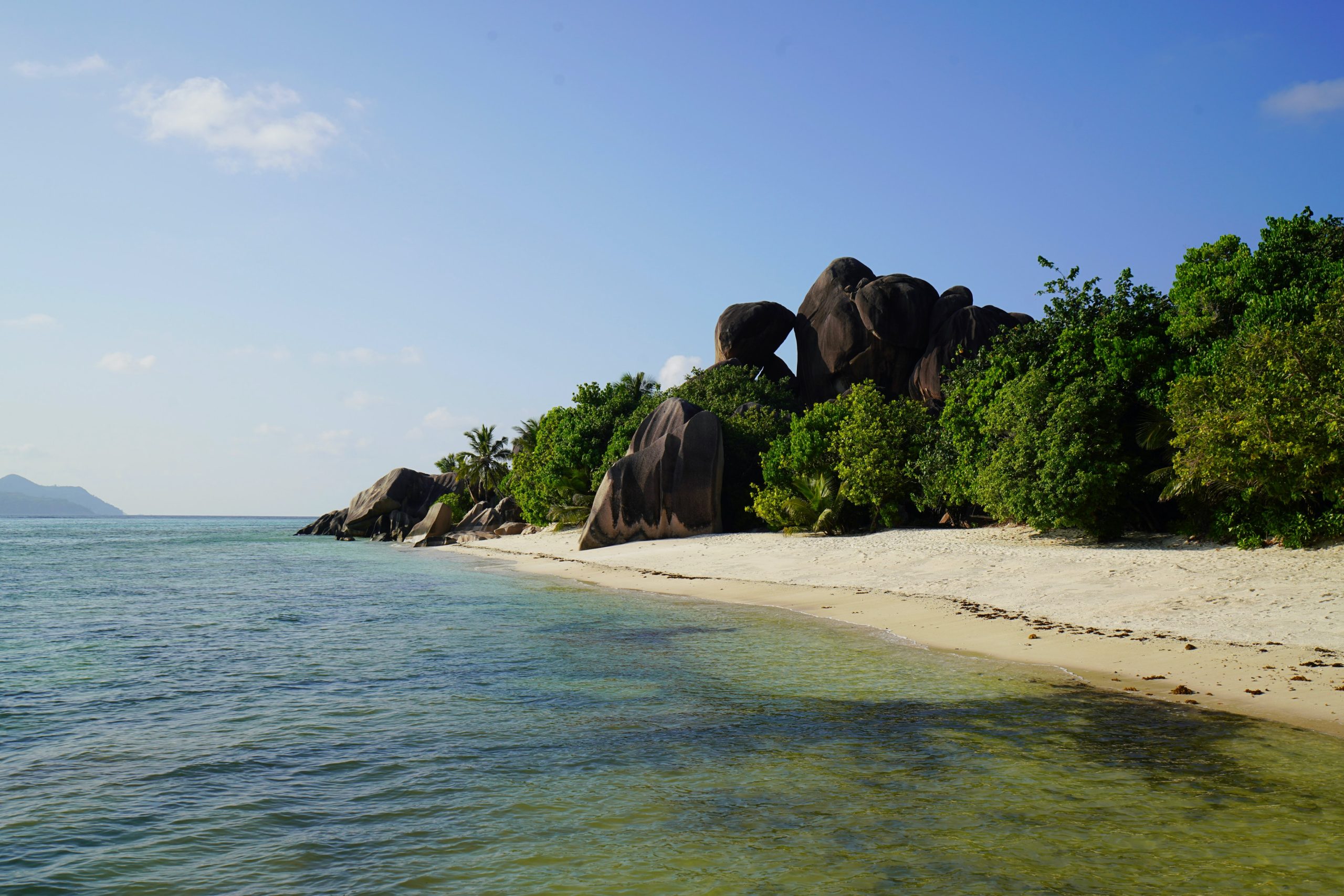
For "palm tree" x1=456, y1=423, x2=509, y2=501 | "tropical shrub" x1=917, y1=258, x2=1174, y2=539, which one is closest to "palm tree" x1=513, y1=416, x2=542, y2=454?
"palm tree" x1=456, y1=423, x2=509, y2=501

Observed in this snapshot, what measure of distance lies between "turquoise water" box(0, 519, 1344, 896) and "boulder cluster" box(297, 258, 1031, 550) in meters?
22.4

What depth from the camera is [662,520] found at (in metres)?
38.2

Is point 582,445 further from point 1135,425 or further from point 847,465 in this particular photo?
point 1135,425

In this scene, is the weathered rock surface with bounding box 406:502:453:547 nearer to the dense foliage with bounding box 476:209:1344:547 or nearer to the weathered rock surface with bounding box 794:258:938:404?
the weathered rock surface with bounding box 794:258:938:404

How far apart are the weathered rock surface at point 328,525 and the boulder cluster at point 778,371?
30.5 m

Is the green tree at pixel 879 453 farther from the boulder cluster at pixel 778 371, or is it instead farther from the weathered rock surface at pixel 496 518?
the weathered rock surface at pixel 496 518

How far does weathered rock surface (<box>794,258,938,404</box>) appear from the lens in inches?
1988

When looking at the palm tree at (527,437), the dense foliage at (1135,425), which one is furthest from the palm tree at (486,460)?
the dense foliage at (1135,425)

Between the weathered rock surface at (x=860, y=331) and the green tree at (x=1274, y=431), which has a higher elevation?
the weathered rock surface at (x=860, y=331)

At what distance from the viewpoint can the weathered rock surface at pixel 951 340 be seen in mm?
47375

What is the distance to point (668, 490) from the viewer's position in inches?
1495

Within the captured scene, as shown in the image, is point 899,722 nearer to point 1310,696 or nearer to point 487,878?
point 1310,696

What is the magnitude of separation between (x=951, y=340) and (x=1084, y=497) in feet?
87.5

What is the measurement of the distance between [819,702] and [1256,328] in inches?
669
